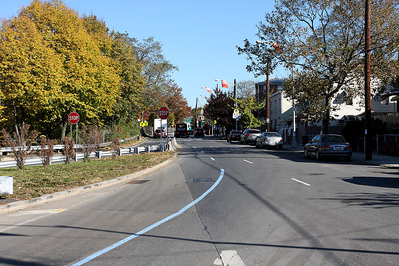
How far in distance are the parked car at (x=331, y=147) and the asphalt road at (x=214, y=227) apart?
30.0 ft

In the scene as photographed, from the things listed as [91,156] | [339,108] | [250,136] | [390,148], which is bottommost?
[91,156]

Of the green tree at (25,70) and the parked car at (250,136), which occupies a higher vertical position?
the green tree at (25,70)

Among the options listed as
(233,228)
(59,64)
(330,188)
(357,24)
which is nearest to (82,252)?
(233,228)

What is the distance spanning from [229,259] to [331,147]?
1754 cm

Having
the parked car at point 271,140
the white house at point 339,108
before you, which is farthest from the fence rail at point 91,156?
the white house at point 339,108

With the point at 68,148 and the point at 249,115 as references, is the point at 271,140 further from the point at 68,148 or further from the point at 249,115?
the point at 249,115

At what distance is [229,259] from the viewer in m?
5.16

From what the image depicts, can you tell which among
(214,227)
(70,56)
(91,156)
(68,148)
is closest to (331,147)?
(68,148)

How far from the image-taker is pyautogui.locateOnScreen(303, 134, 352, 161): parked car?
2111 centimetres

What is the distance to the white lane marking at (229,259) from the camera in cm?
500

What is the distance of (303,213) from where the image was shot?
26.0 ft

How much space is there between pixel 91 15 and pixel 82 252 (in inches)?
1859

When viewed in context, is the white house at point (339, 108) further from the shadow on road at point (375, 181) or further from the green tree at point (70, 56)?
the green tree at point (70, 56)

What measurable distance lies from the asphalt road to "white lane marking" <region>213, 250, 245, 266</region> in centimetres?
1
